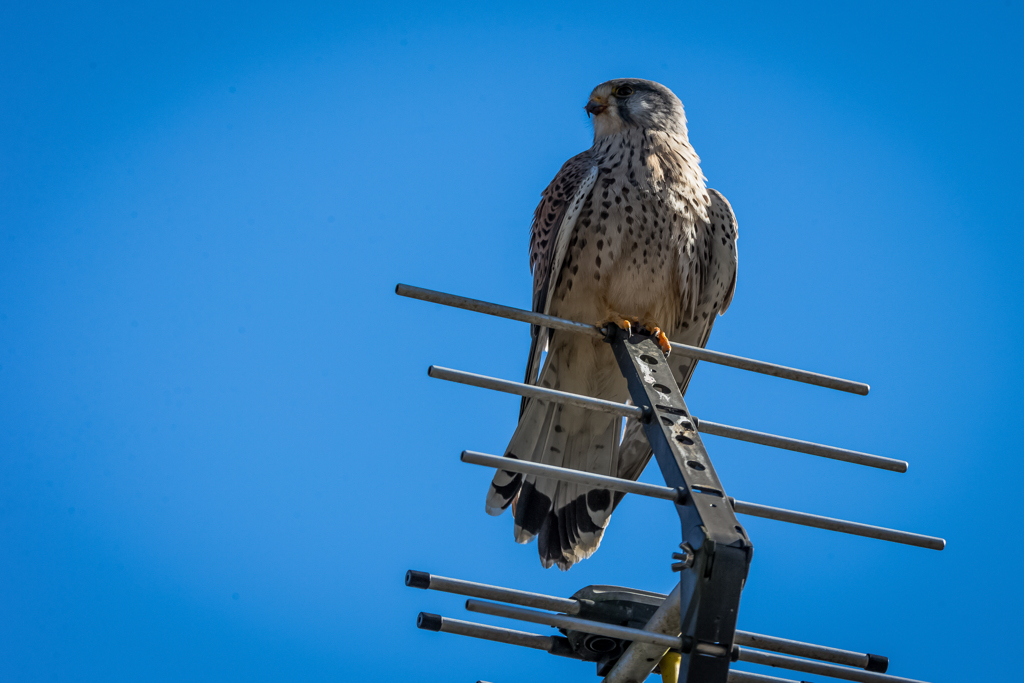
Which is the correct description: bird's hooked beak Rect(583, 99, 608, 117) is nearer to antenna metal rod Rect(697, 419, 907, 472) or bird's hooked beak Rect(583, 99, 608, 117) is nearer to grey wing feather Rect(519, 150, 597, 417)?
grey wing feather Rect(519, 150, 597, 417)

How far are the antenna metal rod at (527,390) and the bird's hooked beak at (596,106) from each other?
8.73ft

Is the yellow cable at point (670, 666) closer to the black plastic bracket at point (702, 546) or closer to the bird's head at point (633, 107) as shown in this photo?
the black plastic bracket at point (702, 546)

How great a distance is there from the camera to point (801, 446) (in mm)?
2697

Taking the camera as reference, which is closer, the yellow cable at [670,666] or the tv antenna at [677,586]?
the tv antenna at [677,586]

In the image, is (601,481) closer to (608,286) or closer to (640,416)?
(640,416)

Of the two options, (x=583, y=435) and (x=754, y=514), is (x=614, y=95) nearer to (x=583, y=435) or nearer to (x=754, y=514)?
(x=583, y=435)

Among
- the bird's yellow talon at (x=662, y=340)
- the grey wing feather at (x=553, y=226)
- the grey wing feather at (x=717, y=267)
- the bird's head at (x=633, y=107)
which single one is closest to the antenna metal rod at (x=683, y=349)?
the bird's yellow talon at (x=662, y=340)

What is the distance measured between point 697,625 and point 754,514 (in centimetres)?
64

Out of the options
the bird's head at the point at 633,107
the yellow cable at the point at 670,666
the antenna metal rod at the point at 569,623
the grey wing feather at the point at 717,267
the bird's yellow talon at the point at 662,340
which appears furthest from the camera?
the bird's head at the point at 633,107

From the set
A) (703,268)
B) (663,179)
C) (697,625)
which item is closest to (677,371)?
(703,268)

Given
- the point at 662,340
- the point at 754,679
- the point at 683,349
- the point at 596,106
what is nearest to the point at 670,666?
the point at 754,679

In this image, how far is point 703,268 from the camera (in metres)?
4.42

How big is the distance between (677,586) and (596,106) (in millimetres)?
3318

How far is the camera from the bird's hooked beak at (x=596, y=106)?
481 cm
